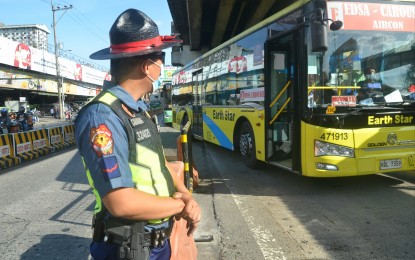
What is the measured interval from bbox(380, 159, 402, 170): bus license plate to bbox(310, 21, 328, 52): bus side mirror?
7.14 feet

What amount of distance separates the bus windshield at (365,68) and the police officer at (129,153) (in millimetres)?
4436

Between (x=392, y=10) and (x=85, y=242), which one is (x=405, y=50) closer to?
(x=392, y=10)

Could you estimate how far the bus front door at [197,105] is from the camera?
12.6m

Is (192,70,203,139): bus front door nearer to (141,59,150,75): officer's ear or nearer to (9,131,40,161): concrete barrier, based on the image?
(9,131,40,161): concrete barrier

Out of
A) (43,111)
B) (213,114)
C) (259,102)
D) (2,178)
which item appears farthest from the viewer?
(43,111)

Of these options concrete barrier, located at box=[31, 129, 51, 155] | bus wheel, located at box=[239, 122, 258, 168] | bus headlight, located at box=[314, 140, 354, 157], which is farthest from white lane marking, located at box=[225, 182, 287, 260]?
concrete barrier, located at box=[31, 129, 51, 155]

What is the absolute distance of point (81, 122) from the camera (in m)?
1.51

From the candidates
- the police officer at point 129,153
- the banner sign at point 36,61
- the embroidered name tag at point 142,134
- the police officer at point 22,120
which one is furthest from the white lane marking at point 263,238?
the banner sign at point 36,61

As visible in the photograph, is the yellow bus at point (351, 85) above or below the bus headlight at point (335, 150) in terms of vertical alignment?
above

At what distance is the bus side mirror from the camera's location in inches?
197

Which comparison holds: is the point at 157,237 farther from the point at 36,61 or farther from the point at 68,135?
the point at 36,61

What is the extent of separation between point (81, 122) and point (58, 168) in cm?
885

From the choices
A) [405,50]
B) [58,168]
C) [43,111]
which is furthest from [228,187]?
[43,111]

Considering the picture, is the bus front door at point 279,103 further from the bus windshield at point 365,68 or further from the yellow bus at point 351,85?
the bus windshield at point 365,68
